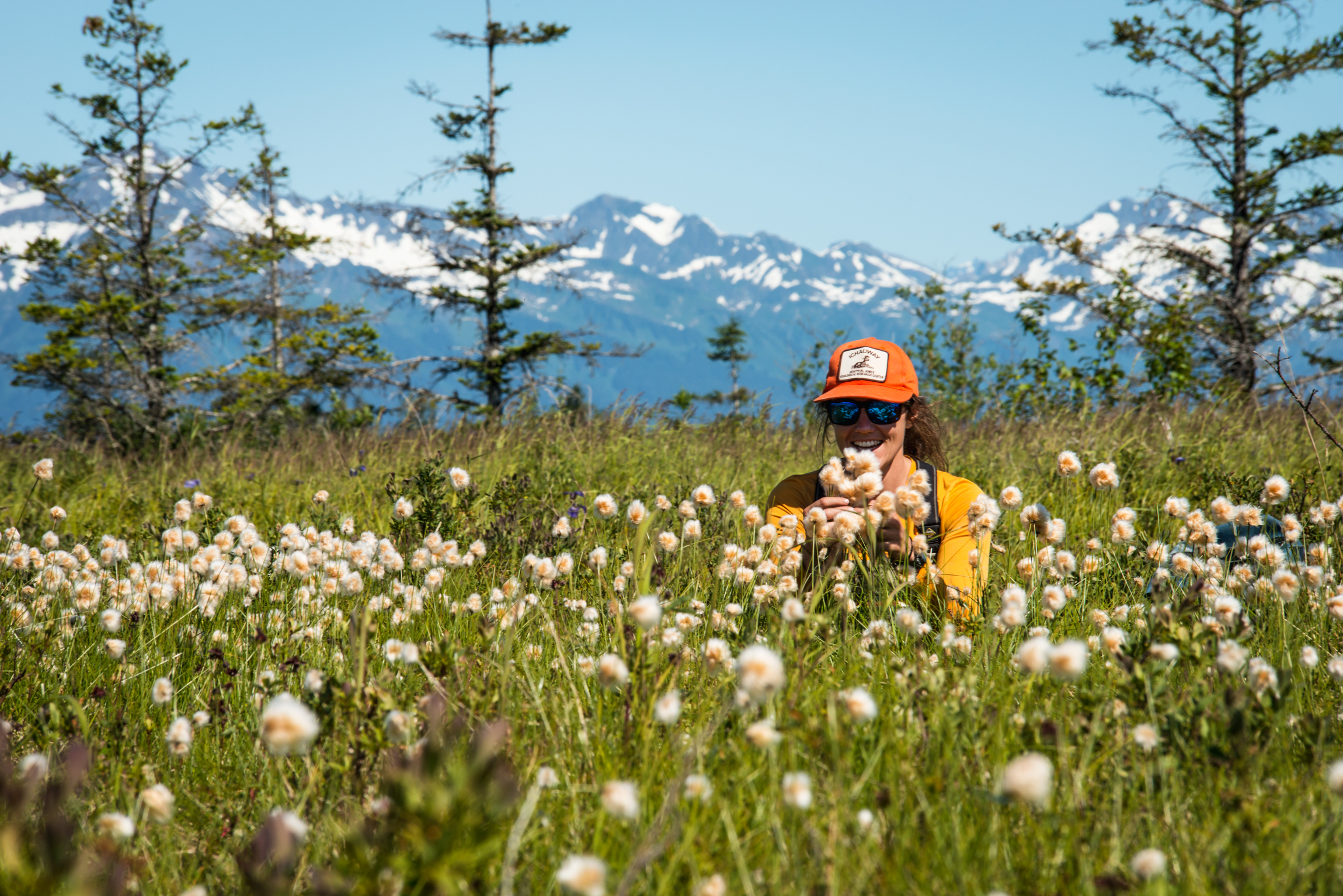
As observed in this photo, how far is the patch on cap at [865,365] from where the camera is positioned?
3.62m

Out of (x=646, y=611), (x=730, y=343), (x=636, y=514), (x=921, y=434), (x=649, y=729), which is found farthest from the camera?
(x=730, y=343)

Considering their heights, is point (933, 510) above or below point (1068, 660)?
below

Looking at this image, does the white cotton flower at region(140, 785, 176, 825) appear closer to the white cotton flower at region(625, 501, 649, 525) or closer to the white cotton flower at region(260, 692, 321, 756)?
the white cotton flower at region(260, 692, 321, 756)

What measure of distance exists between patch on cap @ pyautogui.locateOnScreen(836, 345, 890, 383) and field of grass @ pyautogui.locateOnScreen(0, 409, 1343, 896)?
836 mm

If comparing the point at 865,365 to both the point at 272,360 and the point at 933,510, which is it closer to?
the point at 933,510

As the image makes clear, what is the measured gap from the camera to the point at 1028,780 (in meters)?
1.08

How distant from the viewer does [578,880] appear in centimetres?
104

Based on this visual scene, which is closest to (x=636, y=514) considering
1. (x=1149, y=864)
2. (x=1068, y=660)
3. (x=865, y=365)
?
(x=865, y=365)

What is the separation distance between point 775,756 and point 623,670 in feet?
1.20

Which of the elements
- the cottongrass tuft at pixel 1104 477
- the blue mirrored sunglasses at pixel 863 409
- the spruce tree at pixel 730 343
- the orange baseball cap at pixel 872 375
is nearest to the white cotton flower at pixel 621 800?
the cottongrass tuft at pixel 1104 477

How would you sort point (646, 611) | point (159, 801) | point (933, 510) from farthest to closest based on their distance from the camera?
point (933, 510) < point (646, 611) < point (159, 801)

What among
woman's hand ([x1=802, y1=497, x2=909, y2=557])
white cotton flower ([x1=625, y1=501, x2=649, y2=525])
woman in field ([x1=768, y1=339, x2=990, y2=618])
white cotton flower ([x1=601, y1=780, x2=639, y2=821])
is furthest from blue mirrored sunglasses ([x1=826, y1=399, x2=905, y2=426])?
white cotton flower ([x1=601, y1=780, x2=639, y2=821])

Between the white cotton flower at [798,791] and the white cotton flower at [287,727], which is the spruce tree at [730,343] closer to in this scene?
the white cotton flower at [798,791]

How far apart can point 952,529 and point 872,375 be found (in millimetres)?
771
